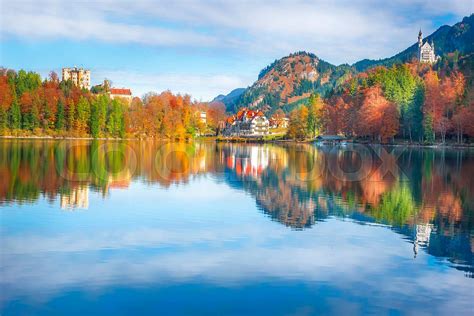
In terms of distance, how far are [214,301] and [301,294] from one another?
1.93 m

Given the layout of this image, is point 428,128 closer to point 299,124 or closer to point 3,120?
point 299,124

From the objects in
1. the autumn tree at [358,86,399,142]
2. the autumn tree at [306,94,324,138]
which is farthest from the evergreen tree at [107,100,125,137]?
the autumn tree at [358,86,399,142]

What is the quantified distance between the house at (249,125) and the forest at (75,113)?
129 ft

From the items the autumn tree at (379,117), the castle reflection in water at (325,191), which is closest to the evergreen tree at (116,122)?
the autumn tree at (379,117)

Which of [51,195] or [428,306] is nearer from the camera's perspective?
[428,306]

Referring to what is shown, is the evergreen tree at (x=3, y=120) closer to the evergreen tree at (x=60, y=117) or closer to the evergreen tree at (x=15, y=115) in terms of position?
the evergreen tree at (x=15, y=115)

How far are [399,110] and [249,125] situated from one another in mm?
82302

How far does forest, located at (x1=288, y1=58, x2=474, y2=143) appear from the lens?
86438 millimetres

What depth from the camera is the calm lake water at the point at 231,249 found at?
10.2m

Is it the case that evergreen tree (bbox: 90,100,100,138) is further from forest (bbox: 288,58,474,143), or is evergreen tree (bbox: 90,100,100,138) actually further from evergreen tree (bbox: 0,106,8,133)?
forest (bbox: 288,58,474,143)

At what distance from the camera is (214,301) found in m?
10.1

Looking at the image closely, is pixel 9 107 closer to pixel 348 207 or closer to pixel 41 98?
pixel 41 98

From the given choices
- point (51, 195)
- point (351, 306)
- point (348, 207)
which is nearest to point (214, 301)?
point (351, 306)

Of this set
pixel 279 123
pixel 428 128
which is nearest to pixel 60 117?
pixel 428 128
